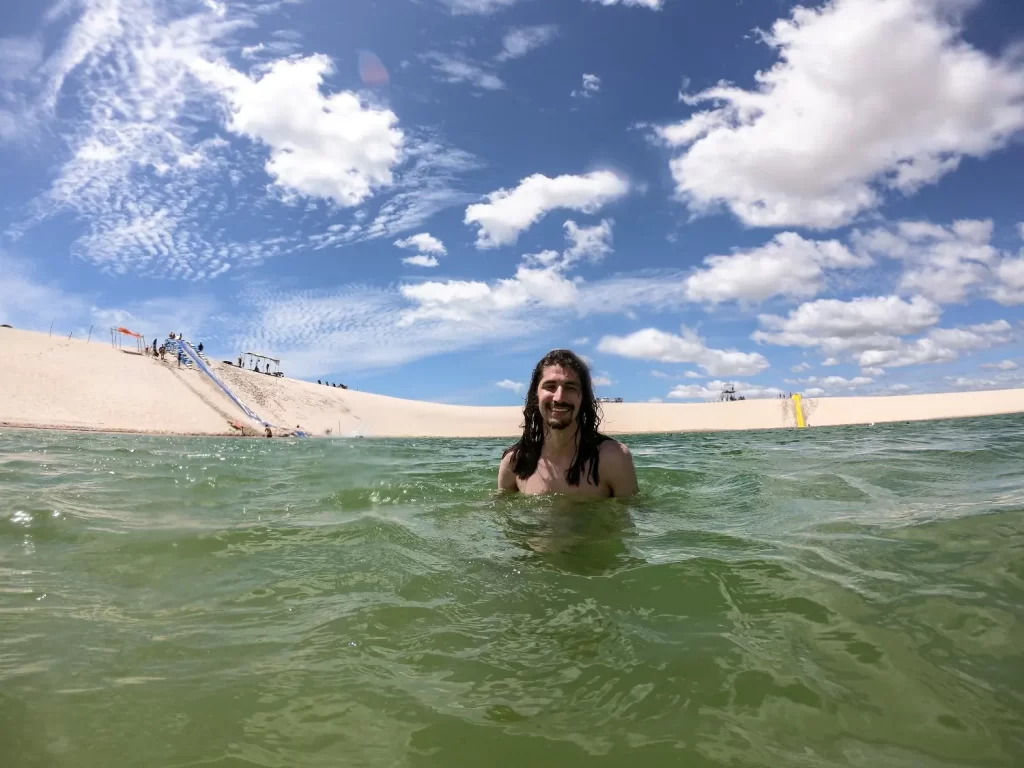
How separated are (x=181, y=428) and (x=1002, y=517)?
3577cm

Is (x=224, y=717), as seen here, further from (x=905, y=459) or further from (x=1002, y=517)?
(x=905, y=459)

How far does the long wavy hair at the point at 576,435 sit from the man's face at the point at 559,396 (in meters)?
0.09

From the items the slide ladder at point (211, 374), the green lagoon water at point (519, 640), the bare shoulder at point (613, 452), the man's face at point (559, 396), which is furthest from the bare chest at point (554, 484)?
the slide ladder at point (211, 374)

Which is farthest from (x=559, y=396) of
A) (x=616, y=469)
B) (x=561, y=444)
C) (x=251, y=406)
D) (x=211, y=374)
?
(x=211, y=374)

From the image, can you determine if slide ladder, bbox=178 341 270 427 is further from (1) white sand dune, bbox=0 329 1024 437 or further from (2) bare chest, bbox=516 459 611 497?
(2) bare chest, bbox=516 459 611 497

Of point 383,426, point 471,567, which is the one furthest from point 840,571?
point 383,426

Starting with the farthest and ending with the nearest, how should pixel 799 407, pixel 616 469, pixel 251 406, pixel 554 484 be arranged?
pixel 799 407 → pixel 251 406 → pixel 554 484 → pixel 616 469

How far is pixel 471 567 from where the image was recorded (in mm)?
2891

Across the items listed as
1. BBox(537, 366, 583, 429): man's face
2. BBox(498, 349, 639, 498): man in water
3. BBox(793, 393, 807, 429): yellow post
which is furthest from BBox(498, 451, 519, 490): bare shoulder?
BBox(793, 393, 807, 429): yellow post

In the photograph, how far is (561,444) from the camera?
4895 millimetres

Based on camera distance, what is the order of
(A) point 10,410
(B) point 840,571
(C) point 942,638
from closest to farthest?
(C) point 942,638
(B) point 840,571
(A) point 10,410

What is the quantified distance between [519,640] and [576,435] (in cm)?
306

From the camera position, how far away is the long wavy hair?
15.6ft

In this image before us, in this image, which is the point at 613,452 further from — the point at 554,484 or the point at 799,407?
the point at 799,407
